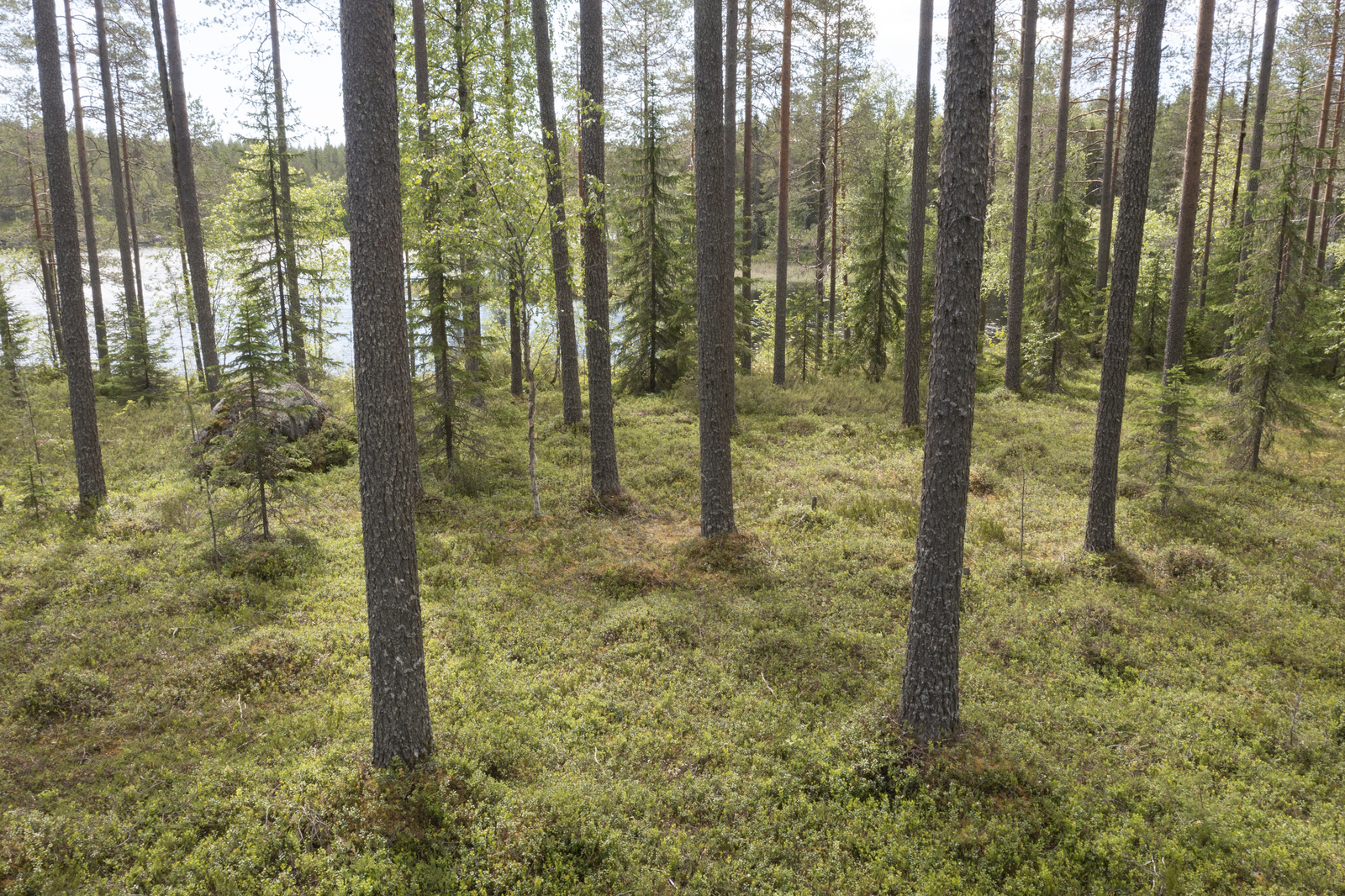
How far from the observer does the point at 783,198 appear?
20.2 metres

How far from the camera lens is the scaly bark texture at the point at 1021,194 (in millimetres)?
17391

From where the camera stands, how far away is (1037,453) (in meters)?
14.8

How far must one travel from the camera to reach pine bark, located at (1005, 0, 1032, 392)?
17.4 m

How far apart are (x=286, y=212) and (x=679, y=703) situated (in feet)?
59.8

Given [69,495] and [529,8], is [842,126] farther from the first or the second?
[69,495]

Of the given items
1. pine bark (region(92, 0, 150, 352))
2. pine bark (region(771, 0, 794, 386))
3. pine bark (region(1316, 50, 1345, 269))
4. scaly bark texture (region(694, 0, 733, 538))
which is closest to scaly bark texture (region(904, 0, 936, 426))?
pine bark (region(771, 0, 794, 386))

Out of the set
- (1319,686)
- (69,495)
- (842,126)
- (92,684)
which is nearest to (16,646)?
(92,684)

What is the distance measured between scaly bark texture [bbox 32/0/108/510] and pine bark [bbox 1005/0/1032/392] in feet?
66.6

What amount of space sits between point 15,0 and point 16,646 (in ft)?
71.2

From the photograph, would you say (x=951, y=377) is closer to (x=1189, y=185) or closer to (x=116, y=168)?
(x=1189, y=185)

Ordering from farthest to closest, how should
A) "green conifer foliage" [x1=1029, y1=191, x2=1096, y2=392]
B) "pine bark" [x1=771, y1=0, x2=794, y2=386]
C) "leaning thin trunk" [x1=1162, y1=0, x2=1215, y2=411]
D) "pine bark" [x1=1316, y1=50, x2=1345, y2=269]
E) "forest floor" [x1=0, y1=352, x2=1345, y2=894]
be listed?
1. "green conifer foliage" [x1=1029, y1=191, x2=1096, y2=392]
2. "pine bark" [x1=1316, y1=50, x2=1345, y2=269]
3. "pine bark" [x1=771, y1=0, x2=794, y2=386]
4. "leaning thin trunk" [x1=1162, y1=0, x2=1215, y2=411]
5. "forest floor" [x1=0, y1=352, x2=1345, y2=894]

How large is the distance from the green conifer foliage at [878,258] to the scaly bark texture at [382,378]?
59.1 ft

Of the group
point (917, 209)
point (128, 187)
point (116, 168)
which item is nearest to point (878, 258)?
point (917, 209)

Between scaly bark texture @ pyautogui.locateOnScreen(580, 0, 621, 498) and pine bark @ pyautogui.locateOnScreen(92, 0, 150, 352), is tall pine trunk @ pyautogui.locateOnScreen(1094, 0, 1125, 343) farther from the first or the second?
pine bark @ pyautogui.locateOnScreen(92, 0, 150, 352)
